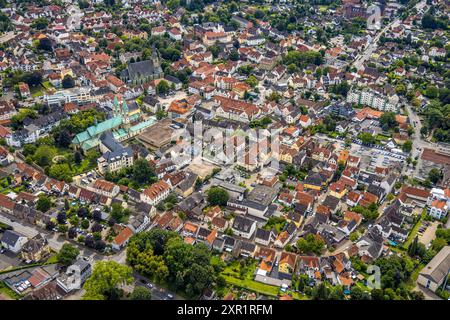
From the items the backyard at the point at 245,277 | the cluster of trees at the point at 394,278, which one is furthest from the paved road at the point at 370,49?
the backyard at the point at 245,277

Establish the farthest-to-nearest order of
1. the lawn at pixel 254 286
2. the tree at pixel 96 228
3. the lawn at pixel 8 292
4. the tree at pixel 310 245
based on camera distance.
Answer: the tree at pixel 96 228
the tree at pixel 310 245
the lawn at pixel 254 286
the lawn at pixel 8 292

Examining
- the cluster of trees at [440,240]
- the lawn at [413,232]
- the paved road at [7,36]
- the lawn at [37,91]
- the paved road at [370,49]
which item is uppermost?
the cluster of trees at [440,240]

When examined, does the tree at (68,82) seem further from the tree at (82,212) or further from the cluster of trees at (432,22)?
the cluster of trees at (432,22)

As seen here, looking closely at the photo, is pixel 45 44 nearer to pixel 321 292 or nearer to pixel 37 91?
pixel 37 91

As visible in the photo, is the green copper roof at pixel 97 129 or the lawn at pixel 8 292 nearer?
the lawn at pixel 8 292

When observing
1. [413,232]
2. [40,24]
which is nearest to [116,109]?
[413,232]

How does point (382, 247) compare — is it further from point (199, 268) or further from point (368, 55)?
point (368, 55)
